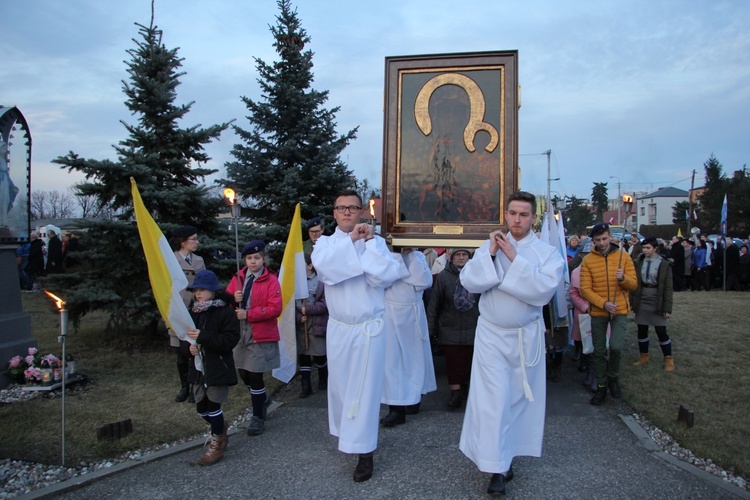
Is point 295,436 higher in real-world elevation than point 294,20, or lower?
lower

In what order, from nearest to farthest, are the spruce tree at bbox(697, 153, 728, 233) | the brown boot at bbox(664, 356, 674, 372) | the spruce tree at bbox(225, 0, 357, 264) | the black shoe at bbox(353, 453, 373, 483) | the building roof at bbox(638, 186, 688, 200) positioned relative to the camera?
the black shoe at bbox(353, 453, 373, 483) → the brown boot at bbox(664, 356, 674, 372) → the spruce tree at bbox(225, 0, 357, 264) → the spruce tree at bbox(697, 153, 728, 233) → the building roof at bbox(638, 186, 688, 200)

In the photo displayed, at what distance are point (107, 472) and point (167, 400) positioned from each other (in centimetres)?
210

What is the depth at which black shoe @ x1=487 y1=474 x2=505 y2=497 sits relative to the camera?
4.19 metres

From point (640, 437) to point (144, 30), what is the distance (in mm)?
9529

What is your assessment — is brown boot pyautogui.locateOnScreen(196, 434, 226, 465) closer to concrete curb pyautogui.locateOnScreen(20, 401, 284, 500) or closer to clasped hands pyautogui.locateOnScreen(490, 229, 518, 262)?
concrete curb pyautogui.locateOnScreen(20, 401, 284, 500)

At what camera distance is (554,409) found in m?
6.54

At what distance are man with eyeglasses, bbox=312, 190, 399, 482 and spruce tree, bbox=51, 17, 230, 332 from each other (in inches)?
201

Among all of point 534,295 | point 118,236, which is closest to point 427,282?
point 534,295

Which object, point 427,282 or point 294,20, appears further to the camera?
point 294,20

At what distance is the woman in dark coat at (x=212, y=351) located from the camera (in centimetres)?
482

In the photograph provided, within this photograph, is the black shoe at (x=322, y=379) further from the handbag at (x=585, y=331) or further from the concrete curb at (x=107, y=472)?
the handbag at (x=585, y=331)

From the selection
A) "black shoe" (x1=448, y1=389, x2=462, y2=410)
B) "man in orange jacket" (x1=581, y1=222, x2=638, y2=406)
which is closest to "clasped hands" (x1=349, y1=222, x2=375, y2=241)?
"black shoe" (x1=448, y1=389, x2=462, y2=410)

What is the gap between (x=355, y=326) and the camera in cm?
479

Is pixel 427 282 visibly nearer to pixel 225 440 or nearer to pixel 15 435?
pixel 225 440
